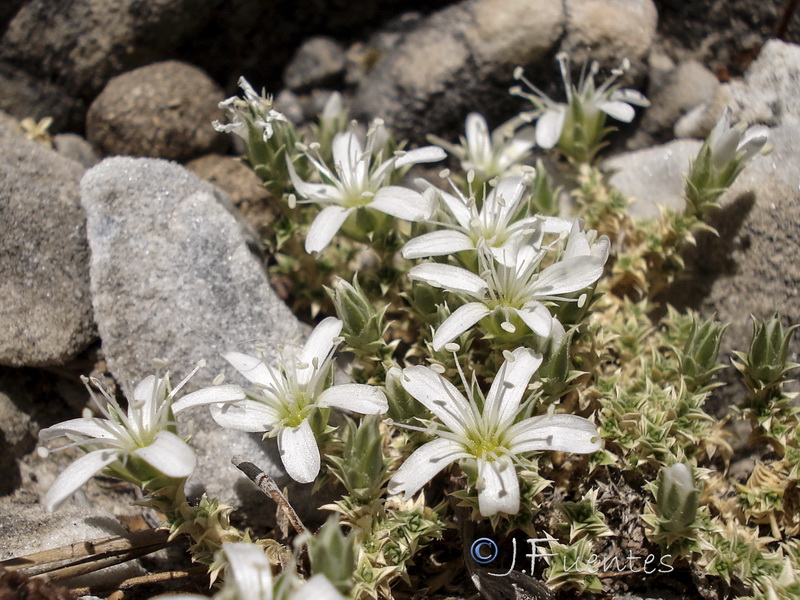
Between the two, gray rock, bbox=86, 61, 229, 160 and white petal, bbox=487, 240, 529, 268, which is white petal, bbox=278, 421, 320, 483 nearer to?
white petal, bbox=487, 240, 529, 268

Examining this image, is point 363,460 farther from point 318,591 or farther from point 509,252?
point 509,252

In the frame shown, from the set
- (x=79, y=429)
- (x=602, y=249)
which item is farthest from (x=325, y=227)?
(x=79, y=429)

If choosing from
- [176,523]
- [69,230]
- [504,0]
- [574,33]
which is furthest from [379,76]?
[176,523]

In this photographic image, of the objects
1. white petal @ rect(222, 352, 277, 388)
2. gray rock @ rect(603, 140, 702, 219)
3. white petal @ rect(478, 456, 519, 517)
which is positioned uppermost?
white petal @ rect(222, 352, 277, 388)

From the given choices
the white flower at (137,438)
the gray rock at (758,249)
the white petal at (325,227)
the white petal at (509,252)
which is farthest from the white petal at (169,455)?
the gray rock at (758,249)

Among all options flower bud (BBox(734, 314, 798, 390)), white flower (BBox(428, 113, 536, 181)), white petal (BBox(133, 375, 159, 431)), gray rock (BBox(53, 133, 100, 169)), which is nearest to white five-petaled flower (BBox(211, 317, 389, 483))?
white petal (BBox(133, 375, 159, 431))
